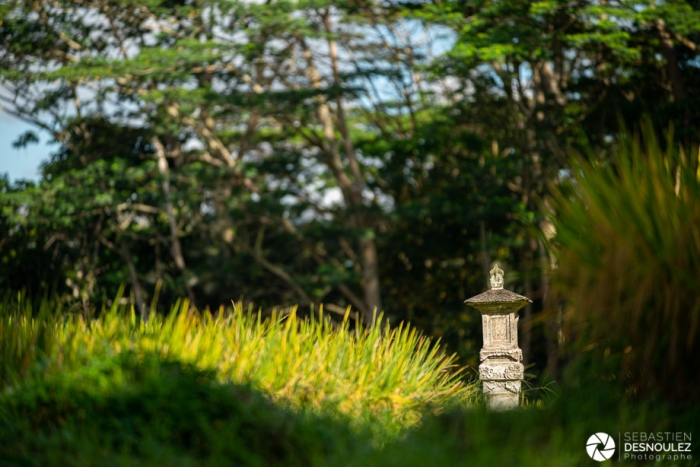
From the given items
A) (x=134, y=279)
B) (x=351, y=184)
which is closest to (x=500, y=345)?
(x=351, y=184)

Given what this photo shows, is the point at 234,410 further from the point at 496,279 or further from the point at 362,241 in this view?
the point at 362,241

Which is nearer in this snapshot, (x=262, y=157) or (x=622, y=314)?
(x=622, y=314)

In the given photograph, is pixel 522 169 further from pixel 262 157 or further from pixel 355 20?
pixel 262 157

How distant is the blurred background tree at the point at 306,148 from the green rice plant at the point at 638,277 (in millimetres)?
9973

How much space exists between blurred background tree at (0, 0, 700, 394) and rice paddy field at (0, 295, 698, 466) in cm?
1035

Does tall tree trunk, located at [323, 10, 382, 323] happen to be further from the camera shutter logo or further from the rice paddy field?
the camera shutter logo

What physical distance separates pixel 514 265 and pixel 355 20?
6.43 meters

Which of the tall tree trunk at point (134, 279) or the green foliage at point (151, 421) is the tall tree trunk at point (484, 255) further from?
the green foliage at point (151, 421)

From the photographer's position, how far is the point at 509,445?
4539 millimetres

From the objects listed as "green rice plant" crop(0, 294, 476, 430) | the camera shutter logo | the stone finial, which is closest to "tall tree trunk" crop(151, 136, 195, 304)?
the stone finial

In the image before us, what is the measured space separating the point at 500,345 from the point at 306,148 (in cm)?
1201

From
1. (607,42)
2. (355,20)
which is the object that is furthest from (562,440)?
(355,20)

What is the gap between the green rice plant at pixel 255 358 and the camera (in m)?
5.44

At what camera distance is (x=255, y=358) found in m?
5.86
